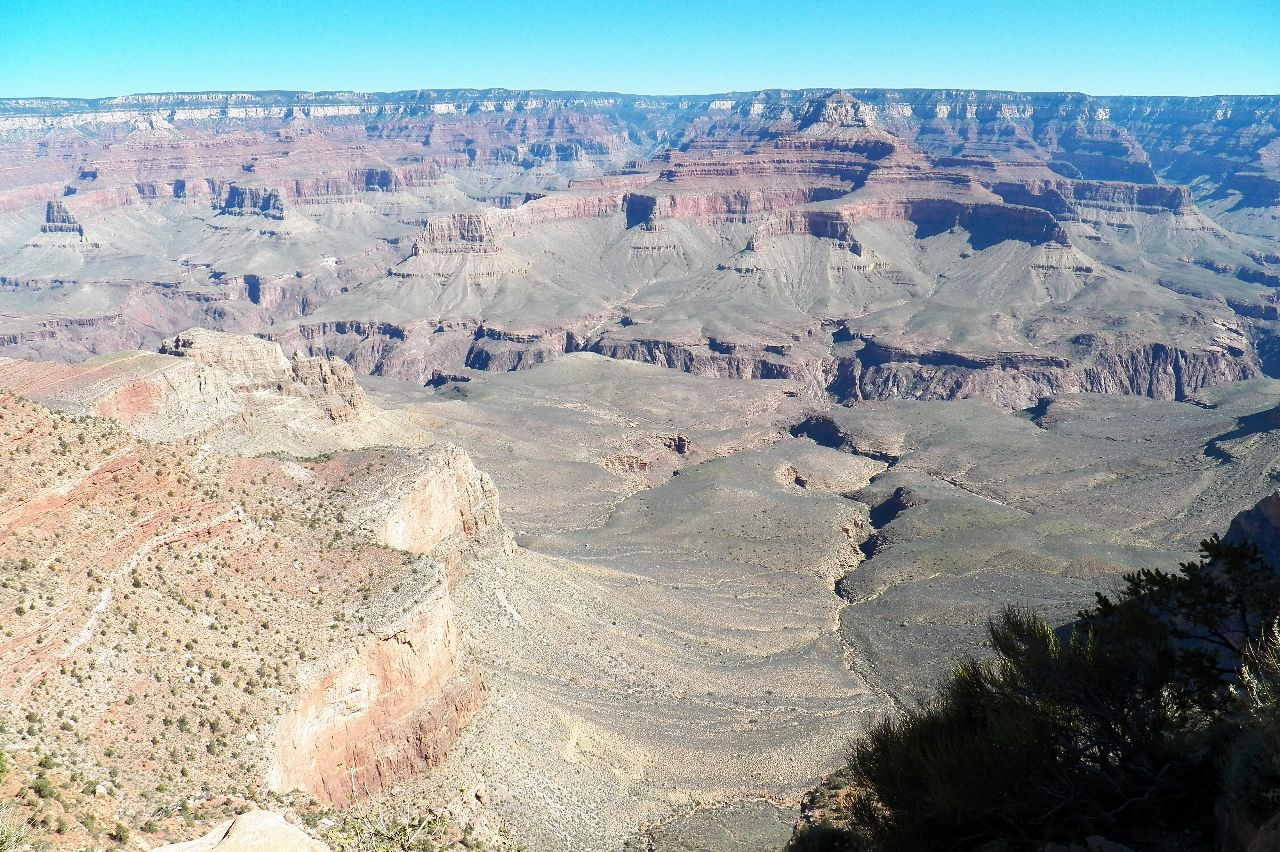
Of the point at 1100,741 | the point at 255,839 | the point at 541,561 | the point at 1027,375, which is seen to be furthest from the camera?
the point at 1027,375

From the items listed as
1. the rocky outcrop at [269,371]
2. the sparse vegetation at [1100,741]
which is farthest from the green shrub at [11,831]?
the rocky outcrop at [269,371]

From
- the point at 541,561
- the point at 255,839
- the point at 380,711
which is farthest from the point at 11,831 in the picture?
the point at 541,561

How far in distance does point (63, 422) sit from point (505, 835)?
2160 cm

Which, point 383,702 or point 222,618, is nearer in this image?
point 222,618

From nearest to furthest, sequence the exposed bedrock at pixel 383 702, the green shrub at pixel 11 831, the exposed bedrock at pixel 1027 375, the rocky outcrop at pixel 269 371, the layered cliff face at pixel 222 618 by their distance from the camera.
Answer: the green shrub at pixel 11 831 → the layered cliff face at pixel 222 618 → the exposed bedrock at pixel 383 702 → the rocky outcrop at pixel 269 371 → the exposed bedrock at pixel 1027 375

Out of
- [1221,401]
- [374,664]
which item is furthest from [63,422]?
[1221,401]

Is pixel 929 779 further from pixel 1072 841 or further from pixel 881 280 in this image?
pixel 881 280

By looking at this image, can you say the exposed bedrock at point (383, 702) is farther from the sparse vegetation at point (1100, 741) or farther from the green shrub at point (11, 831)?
the sparse vegetation at point (1100, 741)

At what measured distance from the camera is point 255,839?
16.7 meters

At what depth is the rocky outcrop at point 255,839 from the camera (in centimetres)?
1650

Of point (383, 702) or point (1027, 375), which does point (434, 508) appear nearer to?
point (383, 702)

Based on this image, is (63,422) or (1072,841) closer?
(1072,841)

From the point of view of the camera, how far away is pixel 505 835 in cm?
3141

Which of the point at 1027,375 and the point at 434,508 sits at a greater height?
the point at 434,508
